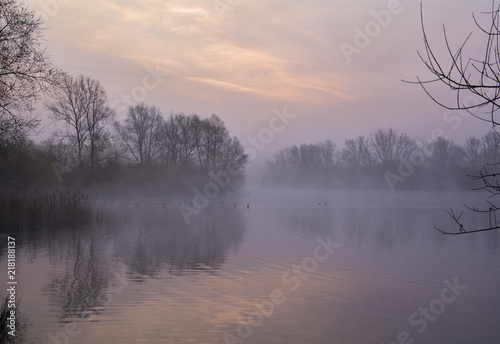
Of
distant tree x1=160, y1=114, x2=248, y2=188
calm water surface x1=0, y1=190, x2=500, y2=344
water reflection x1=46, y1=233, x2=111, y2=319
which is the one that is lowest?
calm water surface x1=0, y1=190, x2=500, y2=344

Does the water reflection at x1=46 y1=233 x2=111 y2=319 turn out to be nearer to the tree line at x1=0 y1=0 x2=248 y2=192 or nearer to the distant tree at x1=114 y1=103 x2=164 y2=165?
the tree line at x1=0 y1=0 x2=248 y2=192

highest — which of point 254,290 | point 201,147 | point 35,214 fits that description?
point 201,147

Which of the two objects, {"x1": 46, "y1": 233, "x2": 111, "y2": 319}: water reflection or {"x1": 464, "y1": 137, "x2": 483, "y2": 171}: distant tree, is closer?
{"x1": 46, "y1": 233, "x2": 111, "y2": 319}: water reflection

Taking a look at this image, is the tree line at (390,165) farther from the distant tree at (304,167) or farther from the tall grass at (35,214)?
the tall grass at (35,214)

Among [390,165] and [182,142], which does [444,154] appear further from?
[182,142]

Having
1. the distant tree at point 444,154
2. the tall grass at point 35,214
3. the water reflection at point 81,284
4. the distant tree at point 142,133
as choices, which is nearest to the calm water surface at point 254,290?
the water reflection at point 81,284

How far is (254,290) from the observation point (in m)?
8.83

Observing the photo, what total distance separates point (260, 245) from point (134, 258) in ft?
15.7

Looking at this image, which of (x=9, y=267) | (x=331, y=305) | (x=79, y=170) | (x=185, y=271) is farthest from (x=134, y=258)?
(x=79, y=170)

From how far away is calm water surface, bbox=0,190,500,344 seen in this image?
6.48 m

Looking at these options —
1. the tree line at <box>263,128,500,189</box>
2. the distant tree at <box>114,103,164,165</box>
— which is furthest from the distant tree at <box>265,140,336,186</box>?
the distant tree at <box>114,103,164,165</box>

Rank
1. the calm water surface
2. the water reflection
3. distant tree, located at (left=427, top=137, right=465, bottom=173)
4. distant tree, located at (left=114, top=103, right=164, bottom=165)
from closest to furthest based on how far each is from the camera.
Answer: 1. the calm water surface
2. the water reflection
3. distant tree, located at (left=114, top=103, right=164, bottom=165)
4. distant tree, located at (left=427, top=137, right=465, bottom=173)

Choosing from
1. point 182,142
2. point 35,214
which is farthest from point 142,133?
point 35,214

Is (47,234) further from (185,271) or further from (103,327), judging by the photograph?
(103,327)
